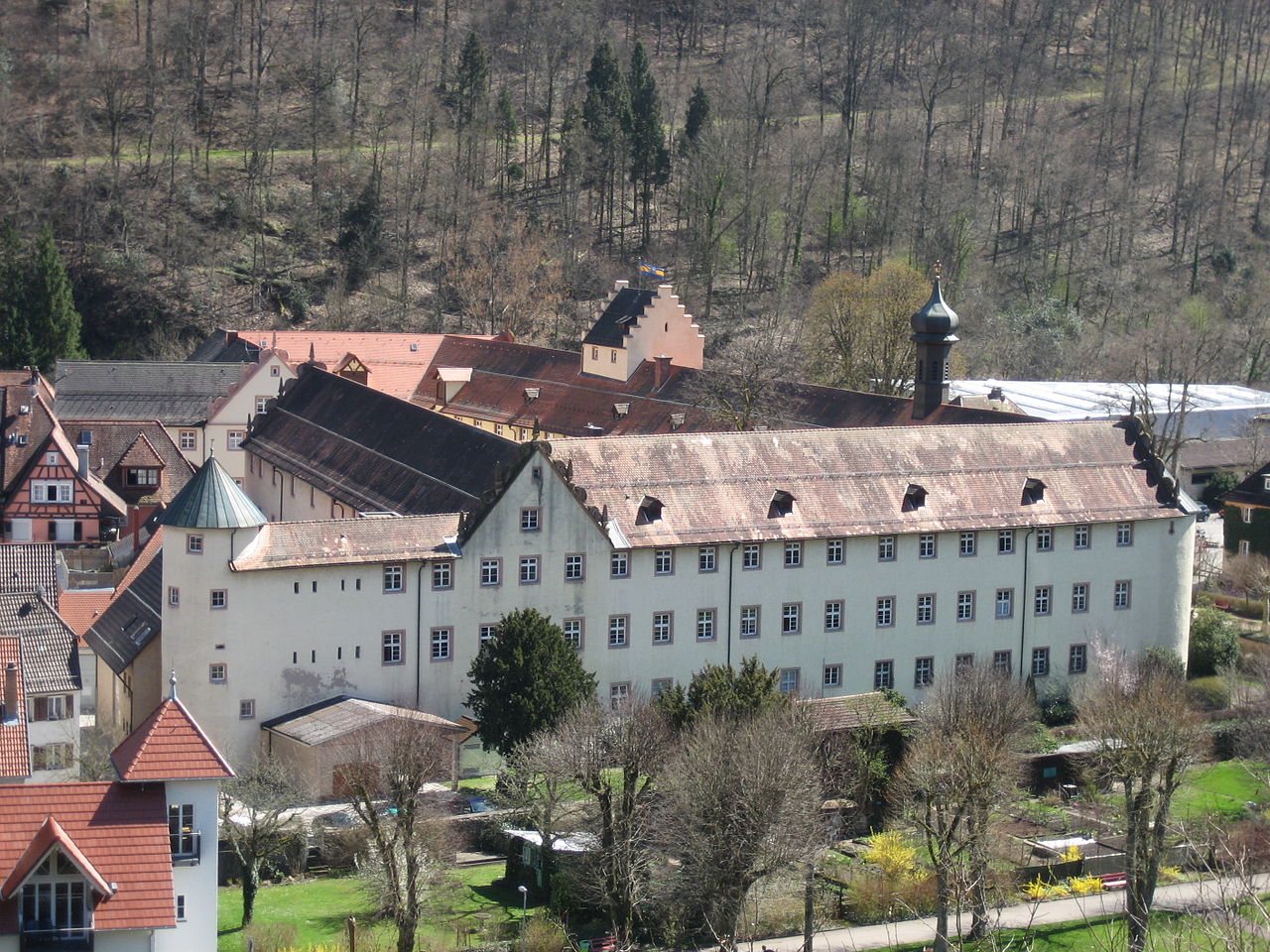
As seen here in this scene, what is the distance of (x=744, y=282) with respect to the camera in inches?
4469

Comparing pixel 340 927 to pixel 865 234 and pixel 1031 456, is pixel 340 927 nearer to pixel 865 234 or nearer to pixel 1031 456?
pixel 1031 456

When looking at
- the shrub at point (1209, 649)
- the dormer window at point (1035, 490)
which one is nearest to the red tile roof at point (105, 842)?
the dormer window at point (1035, 490)

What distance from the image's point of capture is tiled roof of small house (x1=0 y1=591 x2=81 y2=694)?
1913 inches

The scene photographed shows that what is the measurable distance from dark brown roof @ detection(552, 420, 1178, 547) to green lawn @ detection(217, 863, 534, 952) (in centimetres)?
1176

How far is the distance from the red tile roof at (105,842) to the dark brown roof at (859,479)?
18.6 metres

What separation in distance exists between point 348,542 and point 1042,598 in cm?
1993

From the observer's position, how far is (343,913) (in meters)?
40.3

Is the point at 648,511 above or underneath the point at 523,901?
above

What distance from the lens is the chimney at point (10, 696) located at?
43688 millimetres

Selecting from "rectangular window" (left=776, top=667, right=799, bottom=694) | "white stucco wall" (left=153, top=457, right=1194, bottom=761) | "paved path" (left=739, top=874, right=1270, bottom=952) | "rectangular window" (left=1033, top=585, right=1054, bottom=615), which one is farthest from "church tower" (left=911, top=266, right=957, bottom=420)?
"paved path" (left=739, top=874, right=1270, bottom=952)

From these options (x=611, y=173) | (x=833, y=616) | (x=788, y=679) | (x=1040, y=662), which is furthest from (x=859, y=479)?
(x=611, y=173)

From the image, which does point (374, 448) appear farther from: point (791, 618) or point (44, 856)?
point (44, 856)

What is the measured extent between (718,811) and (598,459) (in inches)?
572

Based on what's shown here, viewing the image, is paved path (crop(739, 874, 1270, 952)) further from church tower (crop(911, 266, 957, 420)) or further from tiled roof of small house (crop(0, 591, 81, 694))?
church tower (crop(911, 266, 957, 420))
